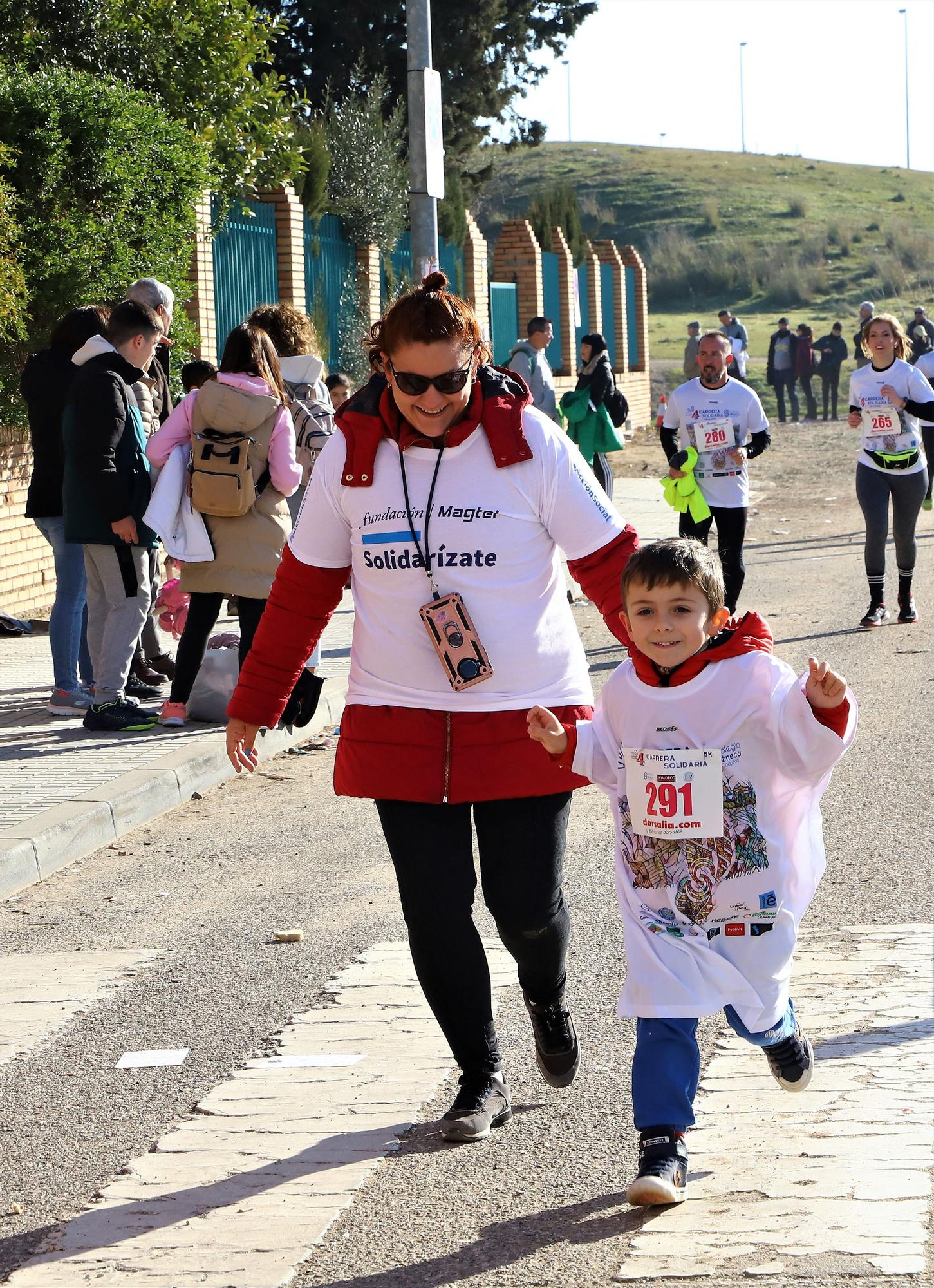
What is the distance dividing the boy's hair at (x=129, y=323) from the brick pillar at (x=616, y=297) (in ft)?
98.3

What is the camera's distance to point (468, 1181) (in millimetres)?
3838

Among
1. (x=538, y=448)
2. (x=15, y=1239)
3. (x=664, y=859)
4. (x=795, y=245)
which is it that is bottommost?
(x=15, y=1239)

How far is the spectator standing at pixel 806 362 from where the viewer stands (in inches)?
1597

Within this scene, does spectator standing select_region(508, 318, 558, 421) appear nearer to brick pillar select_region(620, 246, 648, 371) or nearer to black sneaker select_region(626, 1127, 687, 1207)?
black sneaker select_region(626, 1127, 687, 1207)

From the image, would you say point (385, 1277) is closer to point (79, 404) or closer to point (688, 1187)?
point (688, 1187)

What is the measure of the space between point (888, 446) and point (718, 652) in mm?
8833

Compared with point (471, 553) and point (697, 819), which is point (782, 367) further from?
point (697, 819)

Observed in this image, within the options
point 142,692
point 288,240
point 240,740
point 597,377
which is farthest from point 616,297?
point 240,740

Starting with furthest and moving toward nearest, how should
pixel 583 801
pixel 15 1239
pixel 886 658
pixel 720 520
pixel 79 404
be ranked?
1. pixel 720 520
2. pixel 886 658
3. pixel 79 404
4. pixel 583 801
5. pixel 15 1239

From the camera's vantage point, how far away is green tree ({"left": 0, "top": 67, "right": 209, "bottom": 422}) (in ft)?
42.7

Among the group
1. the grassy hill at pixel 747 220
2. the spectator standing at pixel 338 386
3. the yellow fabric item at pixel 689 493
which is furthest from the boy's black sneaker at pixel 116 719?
the grassy hill at pixel 747 220

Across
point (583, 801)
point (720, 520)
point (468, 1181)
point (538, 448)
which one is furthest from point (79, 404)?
point (468, 1181)

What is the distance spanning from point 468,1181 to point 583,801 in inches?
170

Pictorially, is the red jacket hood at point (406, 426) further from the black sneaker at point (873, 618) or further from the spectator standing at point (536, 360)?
the spectator standing at point (536, 360)
